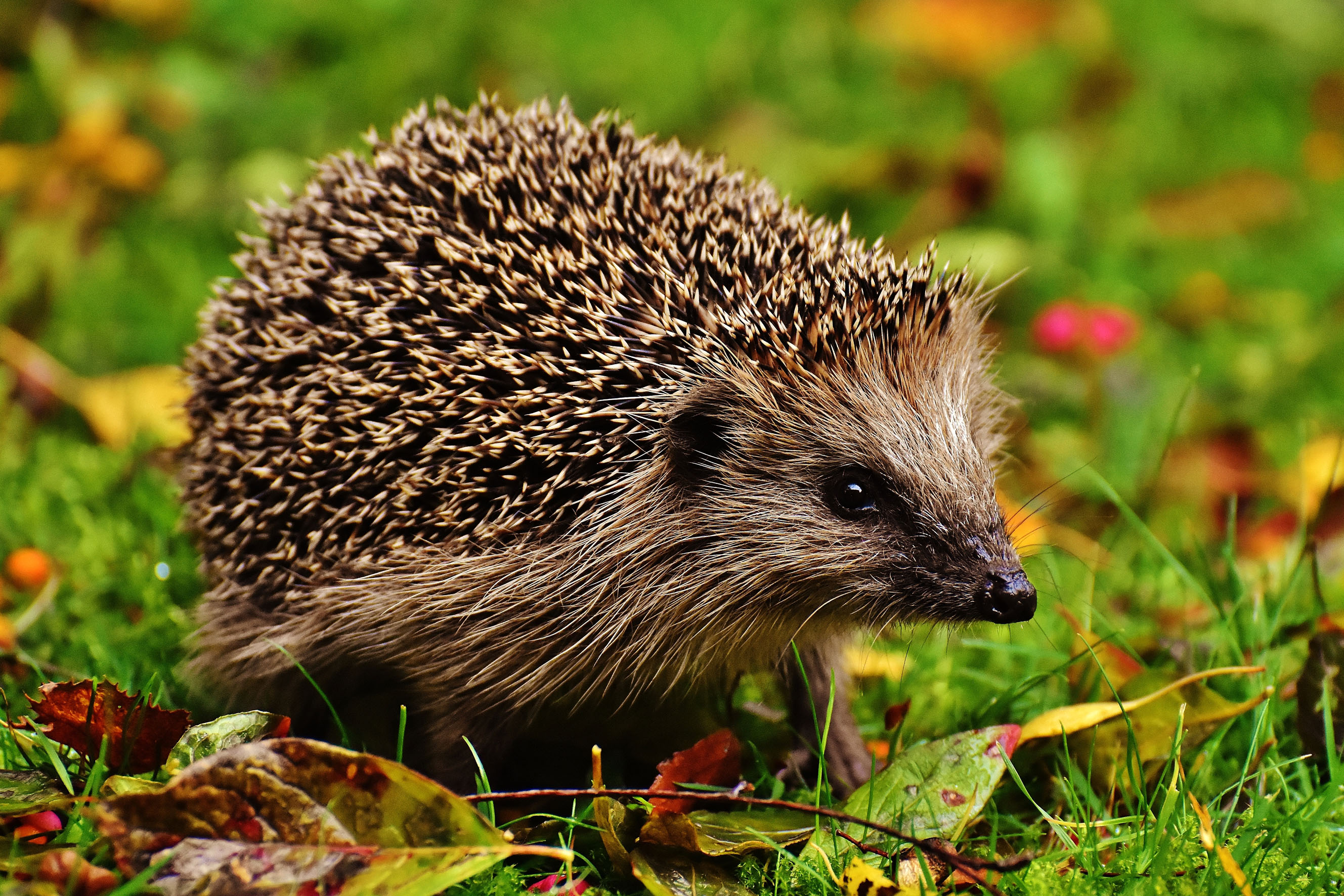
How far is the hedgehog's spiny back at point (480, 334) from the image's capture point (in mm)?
3652

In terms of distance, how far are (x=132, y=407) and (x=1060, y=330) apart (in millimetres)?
4488

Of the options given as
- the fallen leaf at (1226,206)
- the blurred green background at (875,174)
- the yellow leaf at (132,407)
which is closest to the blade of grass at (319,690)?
the blurred green background at (875,174)

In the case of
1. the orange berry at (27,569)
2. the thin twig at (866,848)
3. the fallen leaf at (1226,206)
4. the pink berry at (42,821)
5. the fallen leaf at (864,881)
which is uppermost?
the fallen leaf at (1226,206)

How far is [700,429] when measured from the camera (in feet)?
12.2

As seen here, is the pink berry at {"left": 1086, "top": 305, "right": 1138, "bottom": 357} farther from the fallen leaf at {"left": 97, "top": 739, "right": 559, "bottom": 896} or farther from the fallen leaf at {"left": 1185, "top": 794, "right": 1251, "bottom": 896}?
the fallen leaf at {"left": 97, "top": 739, "right": 559, "bottom": 896}

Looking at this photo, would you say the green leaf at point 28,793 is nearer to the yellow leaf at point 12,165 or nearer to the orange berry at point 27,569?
the orange berry at point 27,569

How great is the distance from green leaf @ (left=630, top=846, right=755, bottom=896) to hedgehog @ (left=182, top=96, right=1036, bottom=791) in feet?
2.26

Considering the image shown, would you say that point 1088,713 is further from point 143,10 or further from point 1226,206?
point 143,10

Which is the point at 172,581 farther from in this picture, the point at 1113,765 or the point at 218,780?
the point at 1113,765

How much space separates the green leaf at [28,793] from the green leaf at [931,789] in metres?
1.90

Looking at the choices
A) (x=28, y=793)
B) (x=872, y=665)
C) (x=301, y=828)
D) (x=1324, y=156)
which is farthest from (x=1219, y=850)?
(x=1324, y=156)

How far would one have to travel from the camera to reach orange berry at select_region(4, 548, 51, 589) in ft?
15.3

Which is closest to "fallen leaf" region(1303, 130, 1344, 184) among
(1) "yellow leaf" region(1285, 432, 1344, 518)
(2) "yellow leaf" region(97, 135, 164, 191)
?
(1) "yellow leaf" region(1285, 432, 1344, 518)

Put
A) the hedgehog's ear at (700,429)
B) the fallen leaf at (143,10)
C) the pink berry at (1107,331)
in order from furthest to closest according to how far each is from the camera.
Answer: the fallen leaf at (143,10), the pink berry at (1107,331), the hedgehog's ear at (700,429)
